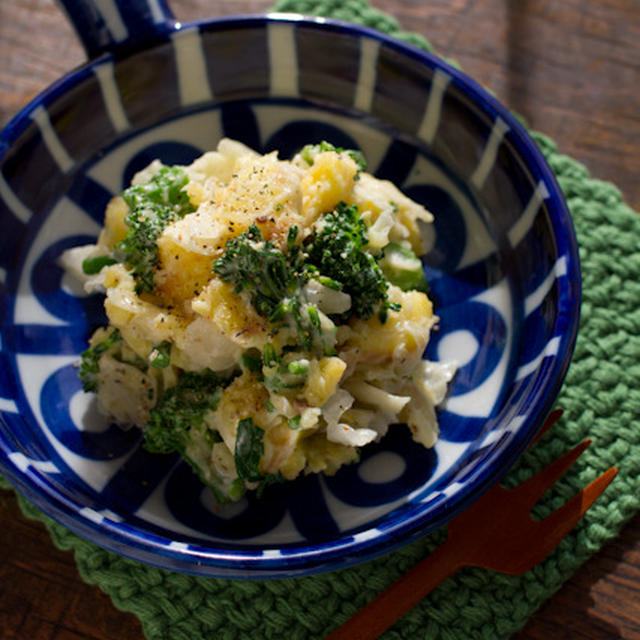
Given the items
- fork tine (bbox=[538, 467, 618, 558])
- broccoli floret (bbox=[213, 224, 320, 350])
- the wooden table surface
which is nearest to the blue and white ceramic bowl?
fork tine (bbox=[538, 467, 618, 558])

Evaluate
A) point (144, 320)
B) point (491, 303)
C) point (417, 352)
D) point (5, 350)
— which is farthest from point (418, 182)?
point (5, 350)

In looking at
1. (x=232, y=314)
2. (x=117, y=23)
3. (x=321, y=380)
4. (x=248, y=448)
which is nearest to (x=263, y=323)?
(x=232, y=314)

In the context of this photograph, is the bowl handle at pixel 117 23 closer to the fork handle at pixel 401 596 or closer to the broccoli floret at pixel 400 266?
the broccoli floret at pixel 400 266

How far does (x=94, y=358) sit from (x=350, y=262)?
35.6 inches

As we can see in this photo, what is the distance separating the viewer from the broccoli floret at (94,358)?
239cm

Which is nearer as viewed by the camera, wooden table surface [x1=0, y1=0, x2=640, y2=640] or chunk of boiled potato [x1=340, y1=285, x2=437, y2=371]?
chunk of boiled potato [x1=340, y1=285, x2=437, y2=371]

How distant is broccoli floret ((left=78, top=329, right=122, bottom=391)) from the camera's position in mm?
2395

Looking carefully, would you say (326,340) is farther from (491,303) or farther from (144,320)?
(491,303)

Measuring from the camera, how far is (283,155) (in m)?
2.89

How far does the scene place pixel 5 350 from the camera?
2.45m

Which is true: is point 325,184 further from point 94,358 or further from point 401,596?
point 401,596

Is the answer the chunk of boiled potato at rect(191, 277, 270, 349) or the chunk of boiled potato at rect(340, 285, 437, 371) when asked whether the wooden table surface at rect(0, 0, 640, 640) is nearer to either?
the chunk of boiled potato at rect(340, 285, 437, 371)

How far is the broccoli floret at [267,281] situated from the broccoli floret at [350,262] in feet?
0.40

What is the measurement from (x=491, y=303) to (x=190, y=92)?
135 centimetres
